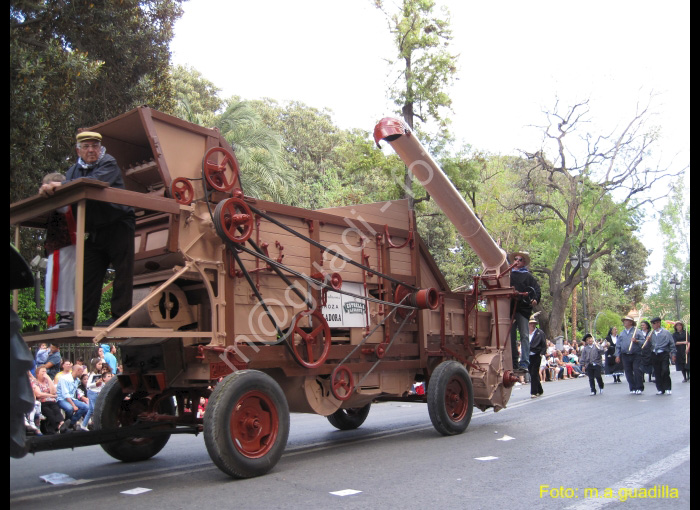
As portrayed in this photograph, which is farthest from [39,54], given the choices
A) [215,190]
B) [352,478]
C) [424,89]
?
[424,89]

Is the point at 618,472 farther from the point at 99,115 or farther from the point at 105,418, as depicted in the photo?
the point at 99,115

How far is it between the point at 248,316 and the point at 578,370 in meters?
23.0

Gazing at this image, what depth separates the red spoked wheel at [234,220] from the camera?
644 cm

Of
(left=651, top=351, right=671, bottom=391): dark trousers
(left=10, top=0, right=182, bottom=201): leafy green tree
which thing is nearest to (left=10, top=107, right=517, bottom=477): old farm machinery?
(left=10, top=0, right=182, bottom=201): leafy green tree

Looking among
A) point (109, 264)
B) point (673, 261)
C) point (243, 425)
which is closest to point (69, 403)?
point (109, 264)

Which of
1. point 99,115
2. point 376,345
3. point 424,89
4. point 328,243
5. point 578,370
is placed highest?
point 424,89

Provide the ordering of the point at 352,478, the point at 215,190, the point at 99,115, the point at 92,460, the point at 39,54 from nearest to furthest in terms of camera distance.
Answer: the point at 352,478, the point at 215,190, the point at 92,460, the point at 39,54, the point at 99,115

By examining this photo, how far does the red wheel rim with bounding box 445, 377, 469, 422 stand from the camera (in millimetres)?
9102

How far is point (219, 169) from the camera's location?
22.5 feet

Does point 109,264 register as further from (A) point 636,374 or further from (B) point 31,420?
(A) point 636,374

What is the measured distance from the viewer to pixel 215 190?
6832mm

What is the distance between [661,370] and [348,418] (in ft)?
30.2

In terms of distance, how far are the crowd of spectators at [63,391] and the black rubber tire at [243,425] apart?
1.66 meters

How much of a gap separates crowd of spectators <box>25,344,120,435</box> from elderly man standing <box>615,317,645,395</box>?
1186 cm
